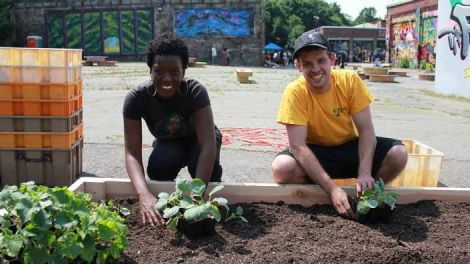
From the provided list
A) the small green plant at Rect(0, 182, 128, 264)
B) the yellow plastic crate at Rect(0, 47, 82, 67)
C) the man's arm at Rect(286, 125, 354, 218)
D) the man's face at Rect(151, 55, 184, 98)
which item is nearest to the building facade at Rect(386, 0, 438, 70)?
the yellow plastic crate at Rect(0, 47, 82, 67)

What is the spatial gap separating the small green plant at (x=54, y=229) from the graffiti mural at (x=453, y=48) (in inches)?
617

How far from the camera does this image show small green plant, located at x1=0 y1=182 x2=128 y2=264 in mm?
2061

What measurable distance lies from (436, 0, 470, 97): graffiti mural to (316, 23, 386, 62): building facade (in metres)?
38.6

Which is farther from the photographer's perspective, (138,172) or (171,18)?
(171,18)

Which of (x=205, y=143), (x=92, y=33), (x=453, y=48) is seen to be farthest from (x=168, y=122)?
(x=92, y=33)

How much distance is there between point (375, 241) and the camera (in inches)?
107

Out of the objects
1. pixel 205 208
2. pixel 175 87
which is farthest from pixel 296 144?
pixel 205 208

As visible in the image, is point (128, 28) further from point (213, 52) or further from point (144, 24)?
point (213, 52)

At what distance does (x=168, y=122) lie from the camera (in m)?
3.65

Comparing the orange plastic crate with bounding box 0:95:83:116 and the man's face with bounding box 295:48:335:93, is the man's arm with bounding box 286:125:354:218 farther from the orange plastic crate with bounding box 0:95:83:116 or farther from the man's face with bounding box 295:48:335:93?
the orange plastic crate with bounding box 0:95:83:116

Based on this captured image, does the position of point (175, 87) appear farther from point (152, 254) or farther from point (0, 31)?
point (0, 31)

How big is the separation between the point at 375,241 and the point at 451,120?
343 inches

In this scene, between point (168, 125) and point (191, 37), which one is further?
point (191, 37)

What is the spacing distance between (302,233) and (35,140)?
2994mm
